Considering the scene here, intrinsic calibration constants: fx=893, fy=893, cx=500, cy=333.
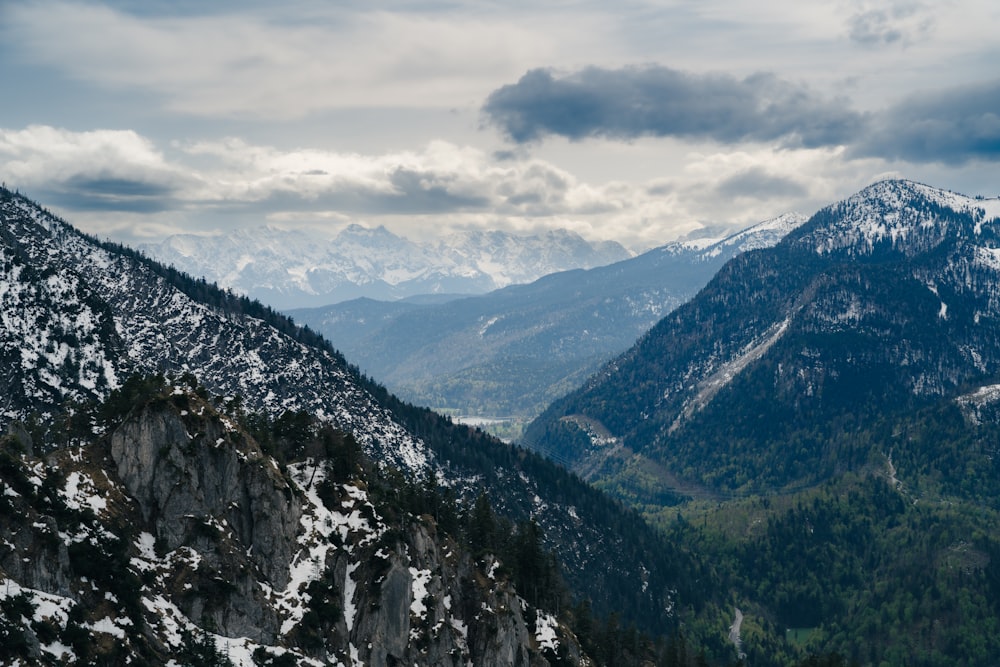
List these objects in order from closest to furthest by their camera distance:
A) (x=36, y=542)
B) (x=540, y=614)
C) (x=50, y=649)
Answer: (x=50, y=649)
(x=36, y=542)
(x=540, y=614)

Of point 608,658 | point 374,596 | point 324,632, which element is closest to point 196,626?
point 324,632

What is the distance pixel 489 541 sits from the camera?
191625 mm

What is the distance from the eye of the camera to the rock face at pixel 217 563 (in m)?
110

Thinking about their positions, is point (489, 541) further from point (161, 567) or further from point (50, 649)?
point (50, 649)

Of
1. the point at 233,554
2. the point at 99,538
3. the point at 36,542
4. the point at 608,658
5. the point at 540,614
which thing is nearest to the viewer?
the point at 36,542

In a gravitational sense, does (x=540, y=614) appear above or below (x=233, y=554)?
below

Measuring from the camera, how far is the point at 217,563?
5138 inches

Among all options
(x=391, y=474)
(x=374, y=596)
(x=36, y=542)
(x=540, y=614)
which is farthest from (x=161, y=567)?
(x=540, y=614)

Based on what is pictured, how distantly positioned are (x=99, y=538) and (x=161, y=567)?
10.7m

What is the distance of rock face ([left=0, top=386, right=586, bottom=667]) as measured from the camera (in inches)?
4350

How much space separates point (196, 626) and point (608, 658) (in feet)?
323

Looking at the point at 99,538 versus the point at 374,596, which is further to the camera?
the point at 374,596

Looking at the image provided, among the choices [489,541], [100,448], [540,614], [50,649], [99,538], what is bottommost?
[540,614]

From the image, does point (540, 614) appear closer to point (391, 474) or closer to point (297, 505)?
point (391, 474)
